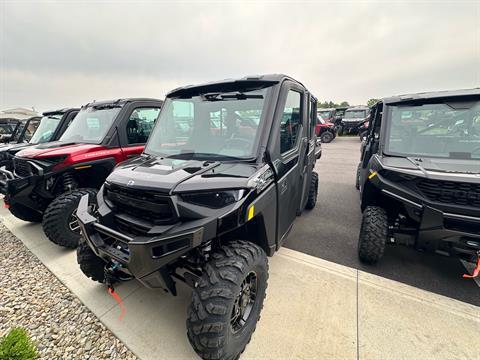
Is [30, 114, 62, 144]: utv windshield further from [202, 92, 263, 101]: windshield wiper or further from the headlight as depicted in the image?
the headlight

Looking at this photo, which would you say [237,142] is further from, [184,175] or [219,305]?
[219,305]

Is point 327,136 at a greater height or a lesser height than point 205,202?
lesser

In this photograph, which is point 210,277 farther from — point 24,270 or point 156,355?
point 24,270

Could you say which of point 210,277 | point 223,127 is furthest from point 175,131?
point 210,277

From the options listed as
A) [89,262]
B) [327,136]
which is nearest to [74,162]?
[89,262]

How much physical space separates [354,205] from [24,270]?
19.2 ft

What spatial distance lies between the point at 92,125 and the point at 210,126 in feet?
10.0

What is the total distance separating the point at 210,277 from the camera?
5.36 ft

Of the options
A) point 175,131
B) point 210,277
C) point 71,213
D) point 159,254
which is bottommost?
point 71,213

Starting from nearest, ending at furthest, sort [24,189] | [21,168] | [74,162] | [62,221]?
1. [62,221]
2. [24,189]
3. [74,162]
4. [21,168]

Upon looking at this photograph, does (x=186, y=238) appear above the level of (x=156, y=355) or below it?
above

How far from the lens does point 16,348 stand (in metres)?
1.73

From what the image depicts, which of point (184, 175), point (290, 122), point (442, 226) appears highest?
point (290, 122)

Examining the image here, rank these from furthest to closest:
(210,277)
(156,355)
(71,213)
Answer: (71,213) → (156,355) → (210,277)
